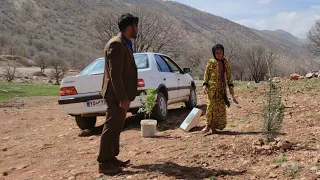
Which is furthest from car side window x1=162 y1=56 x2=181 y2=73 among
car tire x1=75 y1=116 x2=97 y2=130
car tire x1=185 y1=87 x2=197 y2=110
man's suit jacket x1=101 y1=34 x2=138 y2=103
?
man's suit jacket x1=101 y1=34 x2=138 y2=103

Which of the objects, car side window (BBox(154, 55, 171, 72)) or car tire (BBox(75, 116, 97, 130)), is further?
car side window (BBox(154, 55, 171, 72))

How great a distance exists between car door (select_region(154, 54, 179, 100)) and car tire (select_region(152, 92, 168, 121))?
38cm

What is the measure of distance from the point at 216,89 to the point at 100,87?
2349 millimetres

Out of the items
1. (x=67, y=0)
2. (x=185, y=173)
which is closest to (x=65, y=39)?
(x=67, y=0)

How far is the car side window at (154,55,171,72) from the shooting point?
836 cm

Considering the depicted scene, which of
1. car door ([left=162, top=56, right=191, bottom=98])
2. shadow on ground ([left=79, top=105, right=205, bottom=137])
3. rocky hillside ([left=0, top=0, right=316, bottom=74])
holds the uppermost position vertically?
rocky hillside ([left=0, top=0, right=316, bottom=74])

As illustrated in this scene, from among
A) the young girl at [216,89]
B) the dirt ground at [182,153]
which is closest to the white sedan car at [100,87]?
the dirt ground at [182,153]

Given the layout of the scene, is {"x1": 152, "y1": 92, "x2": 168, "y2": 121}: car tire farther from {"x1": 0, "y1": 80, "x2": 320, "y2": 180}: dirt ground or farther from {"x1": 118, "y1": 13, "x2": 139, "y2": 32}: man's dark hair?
{"x1": 118, "y1": 13, "x2": 139, "y2": 32}: man's dark hair

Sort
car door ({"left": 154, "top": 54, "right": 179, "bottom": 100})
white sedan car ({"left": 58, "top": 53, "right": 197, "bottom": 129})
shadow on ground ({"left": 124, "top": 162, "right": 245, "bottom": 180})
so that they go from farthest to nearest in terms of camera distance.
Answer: car door ({"left": 154, "top": 54, "right": 179, "bottom": 100}), white sedan car ({"left": 58, "top": 53, "right": 197, "bottom": 129}), shadow on ground ({"left": 124, "top": 162, "right": 245, "bottom": 180})

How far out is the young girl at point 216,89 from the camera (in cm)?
621

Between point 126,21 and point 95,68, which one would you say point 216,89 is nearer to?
point 126,21

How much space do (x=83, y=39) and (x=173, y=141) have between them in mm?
72632

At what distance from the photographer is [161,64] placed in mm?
8539

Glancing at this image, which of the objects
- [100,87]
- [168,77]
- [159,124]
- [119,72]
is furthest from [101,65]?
[119,72]
